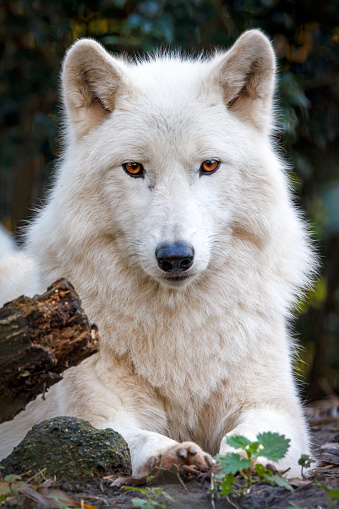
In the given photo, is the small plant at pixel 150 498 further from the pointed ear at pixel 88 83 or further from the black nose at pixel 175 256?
the pointed ear at pixel 88 83

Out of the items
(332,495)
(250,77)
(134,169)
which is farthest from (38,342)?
(250,77)

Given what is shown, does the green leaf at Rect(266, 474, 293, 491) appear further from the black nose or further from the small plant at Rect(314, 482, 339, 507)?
the black nose

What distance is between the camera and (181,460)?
9.11 ft

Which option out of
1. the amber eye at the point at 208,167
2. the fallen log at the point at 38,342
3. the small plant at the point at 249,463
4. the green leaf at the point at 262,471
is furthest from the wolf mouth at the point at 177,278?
the green leaf at the point at 262,471

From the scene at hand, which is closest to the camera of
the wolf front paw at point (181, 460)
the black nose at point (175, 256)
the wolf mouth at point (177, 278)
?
the wolf front paw at point (181, 460)

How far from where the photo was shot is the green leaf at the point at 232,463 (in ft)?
8.09

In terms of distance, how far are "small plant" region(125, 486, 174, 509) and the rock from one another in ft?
0.64

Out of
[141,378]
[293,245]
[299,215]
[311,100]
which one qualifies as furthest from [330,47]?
[141,378]

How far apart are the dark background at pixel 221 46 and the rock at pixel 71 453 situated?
9.00ft

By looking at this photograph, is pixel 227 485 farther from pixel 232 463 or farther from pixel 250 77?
pixel 250 77

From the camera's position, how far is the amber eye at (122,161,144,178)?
11.7 feet

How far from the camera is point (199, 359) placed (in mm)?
3625

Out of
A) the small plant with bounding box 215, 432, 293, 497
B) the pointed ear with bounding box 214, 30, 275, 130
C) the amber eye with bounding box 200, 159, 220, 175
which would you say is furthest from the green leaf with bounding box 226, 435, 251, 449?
the pointed ear with bounding box 214, 30, 275, 130

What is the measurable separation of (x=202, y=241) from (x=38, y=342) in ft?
3.77
